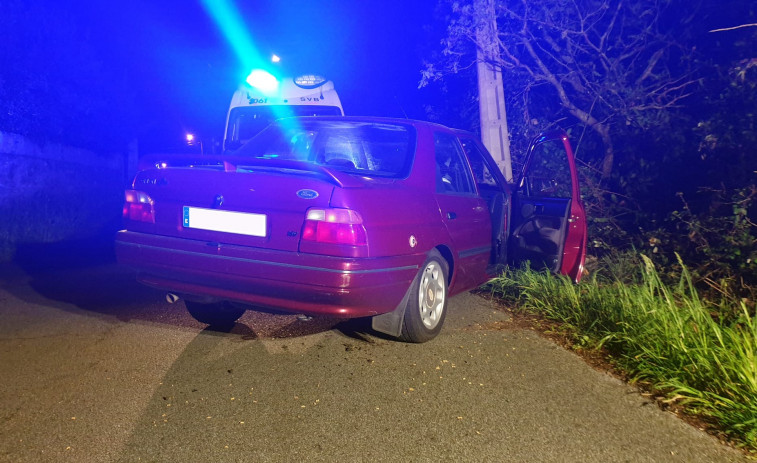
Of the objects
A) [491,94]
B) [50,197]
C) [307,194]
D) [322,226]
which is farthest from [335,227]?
[50,197]

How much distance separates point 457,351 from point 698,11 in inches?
237

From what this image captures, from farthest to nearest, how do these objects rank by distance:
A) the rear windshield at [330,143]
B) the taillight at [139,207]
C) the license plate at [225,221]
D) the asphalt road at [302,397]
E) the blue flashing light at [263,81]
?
the blue flashing light at [263,81]
the rear windshield at [330,143]
the taillight at [139,207]
the license plate at [225,221]
the asphalt road at [302,397]

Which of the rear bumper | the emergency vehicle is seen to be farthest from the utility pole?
the rear bumper

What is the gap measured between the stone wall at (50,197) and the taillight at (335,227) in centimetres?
573

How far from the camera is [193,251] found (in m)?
3.62

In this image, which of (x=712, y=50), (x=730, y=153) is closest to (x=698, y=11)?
(x=712, y=50)

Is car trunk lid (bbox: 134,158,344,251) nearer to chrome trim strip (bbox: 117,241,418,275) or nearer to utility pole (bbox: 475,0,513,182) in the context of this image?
chrome trim strip (bbox: 117,241,418,275)

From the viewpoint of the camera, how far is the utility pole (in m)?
8.20

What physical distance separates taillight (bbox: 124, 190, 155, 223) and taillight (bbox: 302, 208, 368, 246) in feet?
3.97

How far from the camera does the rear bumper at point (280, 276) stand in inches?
131

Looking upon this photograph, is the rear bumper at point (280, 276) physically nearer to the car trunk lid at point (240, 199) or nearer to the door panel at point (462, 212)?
the car trunk lid at point (240, 199)

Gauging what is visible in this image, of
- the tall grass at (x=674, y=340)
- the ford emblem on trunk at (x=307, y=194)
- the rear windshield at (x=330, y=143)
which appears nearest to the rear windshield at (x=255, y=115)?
the rear windshield at (x=330, y=143)

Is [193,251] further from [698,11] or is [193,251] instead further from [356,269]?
[698,11]

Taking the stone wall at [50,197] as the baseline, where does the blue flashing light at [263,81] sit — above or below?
above
